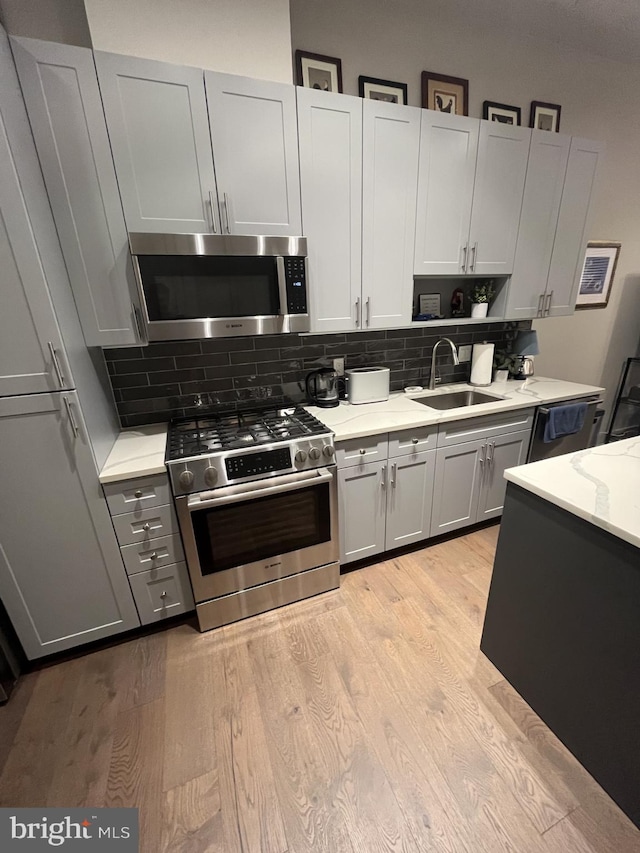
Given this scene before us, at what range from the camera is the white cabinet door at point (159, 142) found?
1.32 metres

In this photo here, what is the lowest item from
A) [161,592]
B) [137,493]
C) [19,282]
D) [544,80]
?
[161,592]

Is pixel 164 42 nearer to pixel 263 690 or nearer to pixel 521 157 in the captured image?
pixel 521 157

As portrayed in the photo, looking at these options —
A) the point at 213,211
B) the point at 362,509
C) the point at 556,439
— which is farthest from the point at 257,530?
the point at 556,439

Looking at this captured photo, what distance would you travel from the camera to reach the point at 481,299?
236 cm

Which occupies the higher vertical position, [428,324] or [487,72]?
[487,72]

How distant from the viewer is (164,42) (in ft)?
4.47

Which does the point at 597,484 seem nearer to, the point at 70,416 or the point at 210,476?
the point at 210,476

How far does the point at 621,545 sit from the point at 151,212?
206 cm

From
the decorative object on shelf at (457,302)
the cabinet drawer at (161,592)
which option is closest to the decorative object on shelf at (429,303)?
the decorative object on shelf at (457,302)

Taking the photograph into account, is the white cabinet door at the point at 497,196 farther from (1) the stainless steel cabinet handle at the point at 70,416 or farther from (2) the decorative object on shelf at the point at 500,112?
(1) the stainless steel cabinet handle at the point at 70,416

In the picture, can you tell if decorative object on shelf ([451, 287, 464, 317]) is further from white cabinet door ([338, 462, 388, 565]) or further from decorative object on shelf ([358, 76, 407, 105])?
white cabinet door ([338, 462, 388, 565])

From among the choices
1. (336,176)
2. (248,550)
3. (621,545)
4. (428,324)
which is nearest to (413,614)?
(248,550)

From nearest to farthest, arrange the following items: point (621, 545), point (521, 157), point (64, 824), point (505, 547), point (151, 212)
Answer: point (621, 545), point (64, 824), point (505, 547), point (151, 212), point (521, 157)

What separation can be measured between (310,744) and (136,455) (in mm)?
1389
